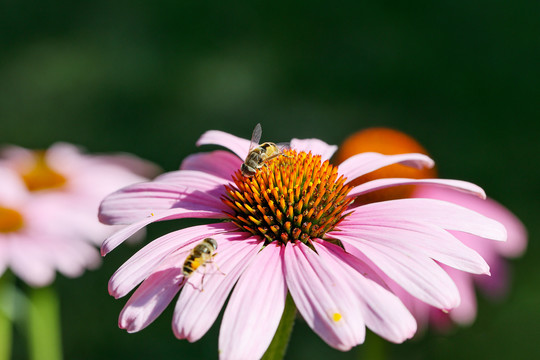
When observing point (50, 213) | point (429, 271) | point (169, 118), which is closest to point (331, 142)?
point (169, 118)

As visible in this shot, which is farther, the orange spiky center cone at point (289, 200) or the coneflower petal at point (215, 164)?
the coneflower petal at point (215, 164)

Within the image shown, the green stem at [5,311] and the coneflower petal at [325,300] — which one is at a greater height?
the coneflower petal at [325,300]

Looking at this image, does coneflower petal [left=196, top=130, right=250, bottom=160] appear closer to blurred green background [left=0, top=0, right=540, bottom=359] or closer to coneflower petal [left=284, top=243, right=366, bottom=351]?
coneflower petal [left=284, top=243, right=366, bottom=351]

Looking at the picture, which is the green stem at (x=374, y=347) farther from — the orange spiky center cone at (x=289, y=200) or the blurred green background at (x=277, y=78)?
the blurred green background at (x=277, y=78)

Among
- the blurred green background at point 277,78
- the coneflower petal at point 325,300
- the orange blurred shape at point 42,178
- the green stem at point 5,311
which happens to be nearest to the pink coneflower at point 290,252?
Result: the coneflower petal at point 325,300

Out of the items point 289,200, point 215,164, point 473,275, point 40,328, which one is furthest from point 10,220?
point 473,275

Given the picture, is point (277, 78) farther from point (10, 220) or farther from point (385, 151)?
point (10, 220)

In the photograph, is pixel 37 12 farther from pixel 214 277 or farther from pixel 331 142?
pixel 214 277
